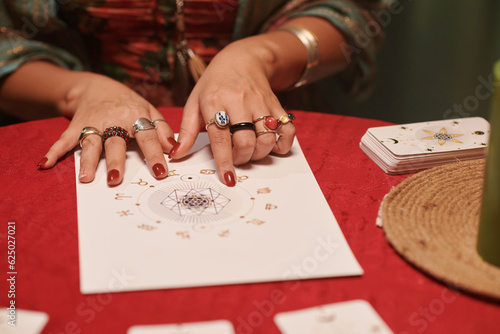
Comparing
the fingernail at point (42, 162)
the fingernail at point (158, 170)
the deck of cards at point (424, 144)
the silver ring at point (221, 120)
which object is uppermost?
the deck of cards at point (424, 144)

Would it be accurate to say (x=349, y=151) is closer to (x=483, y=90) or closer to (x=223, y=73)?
(x=223, y=73)

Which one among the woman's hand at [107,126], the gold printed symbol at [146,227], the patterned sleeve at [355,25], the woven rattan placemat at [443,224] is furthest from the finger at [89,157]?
the patterned sleeve at [355,25]

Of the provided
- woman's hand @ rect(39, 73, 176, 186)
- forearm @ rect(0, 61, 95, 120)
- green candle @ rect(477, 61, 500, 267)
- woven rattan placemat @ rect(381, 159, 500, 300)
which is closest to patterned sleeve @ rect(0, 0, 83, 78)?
forearm @ rect(0, 61, 95, 120)

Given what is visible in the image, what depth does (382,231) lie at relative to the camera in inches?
22.4

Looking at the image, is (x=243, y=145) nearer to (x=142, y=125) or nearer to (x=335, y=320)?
(x=142, y=125)

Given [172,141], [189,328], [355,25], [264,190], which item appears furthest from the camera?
[355,25]

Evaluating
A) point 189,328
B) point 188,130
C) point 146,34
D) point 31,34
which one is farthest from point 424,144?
point 31,34

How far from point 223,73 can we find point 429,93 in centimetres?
97

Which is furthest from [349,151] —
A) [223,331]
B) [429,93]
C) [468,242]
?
[429,93]

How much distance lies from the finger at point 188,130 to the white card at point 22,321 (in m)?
0.31

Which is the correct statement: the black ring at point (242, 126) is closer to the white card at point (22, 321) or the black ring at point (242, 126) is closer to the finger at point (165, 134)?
the finger at point (165, 134)

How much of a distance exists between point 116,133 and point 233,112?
6.5 inches

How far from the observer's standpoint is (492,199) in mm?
464

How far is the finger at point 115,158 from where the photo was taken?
2.17 ft
